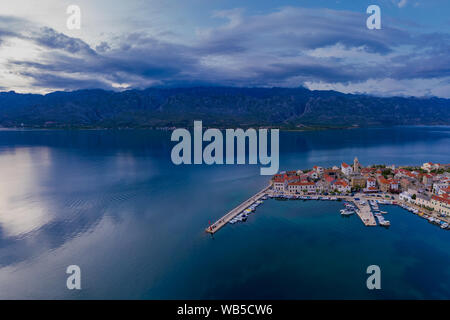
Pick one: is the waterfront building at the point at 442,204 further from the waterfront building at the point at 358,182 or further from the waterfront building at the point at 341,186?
the waterfront building at the point at 341,186

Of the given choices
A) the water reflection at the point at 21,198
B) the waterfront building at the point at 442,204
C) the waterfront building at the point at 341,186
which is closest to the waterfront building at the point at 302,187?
the waterfront building at the point at 341,186

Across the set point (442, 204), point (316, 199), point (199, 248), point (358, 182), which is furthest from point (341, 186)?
point (199, 248)

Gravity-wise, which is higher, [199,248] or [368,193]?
[368,193]

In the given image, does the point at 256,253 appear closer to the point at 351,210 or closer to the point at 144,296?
the point at 144,296

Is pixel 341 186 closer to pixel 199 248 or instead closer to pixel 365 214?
pixel 365 214

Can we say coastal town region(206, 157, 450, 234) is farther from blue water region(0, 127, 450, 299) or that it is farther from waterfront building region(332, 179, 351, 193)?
blue water region(0, 127, 450, 299)

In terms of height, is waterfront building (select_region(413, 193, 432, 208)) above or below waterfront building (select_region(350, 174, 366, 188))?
below

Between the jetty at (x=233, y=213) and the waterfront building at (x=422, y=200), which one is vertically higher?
the waterfront building at (x=422, y=200)

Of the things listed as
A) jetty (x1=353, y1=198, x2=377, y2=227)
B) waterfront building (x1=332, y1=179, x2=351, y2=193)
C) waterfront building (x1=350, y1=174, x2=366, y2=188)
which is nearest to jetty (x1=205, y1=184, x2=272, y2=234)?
waterfront building (x1=332, y1=179, x2=351, y2=193)
